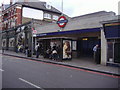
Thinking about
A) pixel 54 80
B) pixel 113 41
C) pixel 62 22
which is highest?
pixel 62 22

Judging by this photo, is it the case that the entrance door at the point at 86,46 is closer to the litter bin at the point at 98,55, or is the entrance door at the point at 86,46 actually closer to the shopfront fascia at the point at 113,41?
the litter bin at the point at 98,55

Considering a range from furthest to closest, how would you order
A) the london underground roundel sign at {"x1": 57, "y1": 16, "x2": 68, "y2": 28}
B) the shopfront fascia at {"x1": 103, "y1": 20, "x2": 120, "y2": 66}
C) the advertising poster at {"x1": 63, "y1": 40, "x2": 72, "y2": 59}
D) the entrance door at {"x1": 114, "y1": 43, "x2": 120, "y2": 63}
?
the london underground roundel sign at {"x1": 57, "y1": 16, "x2": 68, "y2": 28} < the advertising poster at {"x1": 63, "y1": 40, "x2": 72, "y2": 59} < the entrance door at {"x1": 114, "y1": 43, "x2": 120, "y2": 63} < the shopfront fascia at {"x1": 103, "y1": 20, "x2": 120, "y2": 66}

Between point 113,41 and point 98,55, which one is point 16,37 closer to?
point 98,55

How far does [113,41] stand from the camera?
38.1ft

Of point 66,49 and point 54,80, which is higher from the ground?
point 66,49

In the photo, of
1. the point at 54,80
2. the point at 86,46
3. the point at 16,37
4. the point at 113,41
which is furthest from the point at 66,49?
the point at 16,37

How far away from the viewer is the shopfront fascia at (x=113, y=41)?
1111cm

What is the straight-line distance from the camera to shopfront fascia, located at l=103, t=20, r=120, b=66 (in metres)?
11.1

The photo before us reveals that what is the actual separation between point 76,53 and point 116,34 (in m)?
7.73

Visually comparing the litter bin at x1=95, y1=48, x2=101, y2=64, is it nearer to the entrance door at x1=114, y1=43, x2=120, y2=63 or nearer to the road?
the entrance door at x1=114, y1=43, x2=120, y2=63

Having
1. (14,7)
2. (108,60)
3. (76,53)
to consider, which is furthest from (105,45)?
(14,7)

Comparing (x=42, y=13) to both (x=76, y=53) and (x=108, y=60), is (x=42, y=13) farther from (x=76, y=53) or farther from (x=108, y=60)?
(x=108, y=60)

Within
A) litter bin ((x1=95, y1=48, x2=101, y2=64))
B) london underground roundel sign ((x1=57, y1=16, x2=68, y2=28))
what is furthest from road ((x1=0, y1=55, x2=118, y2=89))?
london underground roundel sign ((x1=57, y1=16, x2=68, y2=28))

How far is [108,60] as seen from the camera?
11.8 metres
